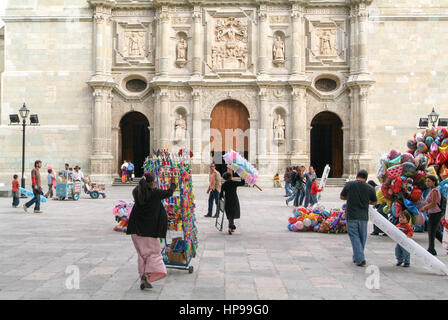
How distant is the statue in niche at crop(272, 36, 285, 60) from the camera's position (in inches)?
1204

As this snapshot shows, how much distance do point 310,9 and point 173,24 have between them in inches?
346

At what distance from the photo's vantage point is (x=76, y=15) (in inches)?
1217

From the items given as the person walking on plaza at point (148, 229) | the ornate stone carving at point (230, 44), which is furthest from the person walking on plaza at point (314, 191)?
the ornate stone carving at point (230, 44)

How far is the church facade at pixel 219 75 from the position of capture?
30.2 meters

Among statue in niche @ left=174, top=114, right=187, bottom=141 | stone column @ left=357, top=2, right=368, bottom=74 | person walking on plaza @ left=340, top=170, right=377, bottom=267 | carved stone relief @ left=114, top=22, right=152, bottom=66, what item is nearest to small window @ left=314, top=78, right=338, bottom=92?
stone column @ left=357, top=2, right=368, bottom=74

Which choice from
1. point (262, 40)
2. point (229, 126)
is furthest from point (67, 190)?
point (262, 40)

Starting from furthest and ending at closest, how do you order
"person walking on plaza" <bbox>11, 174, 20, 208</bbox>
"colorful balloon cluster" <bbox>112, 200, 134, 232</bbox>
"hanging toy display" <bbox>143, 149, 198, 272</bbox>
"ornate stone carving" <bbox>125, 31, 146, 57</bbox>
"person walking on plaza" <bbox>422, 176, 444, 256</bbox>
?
"ornate stone carving" <bbox>125, 31, 146, 57</bbox>, "person walking on plaza" <bbox>11, 174, 20, 208</bbox>, "colorful balloon cluster" <bbox>112, 200, 134, 232</bbox>, "person walking on plaza" <bbox>422, 176, 444, 256</bbox>, "hanging toy display" <bbox>143, 149, 198, 272</bbox>

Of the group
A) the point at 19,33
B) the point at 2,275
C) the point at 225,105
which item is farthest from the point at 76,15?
the point at 2,275

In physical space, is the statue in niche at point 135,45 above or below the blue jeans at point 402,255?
above

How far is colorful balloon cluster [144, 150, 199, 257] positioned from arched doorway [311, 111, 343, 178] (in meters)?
25.1

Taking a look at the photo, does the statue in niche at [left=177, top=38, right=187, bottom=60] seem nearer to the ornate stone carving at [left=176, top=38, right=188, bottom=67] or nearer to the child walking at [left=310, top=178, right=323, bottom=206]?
the ornate stone carving at [left=176, top=38, right=188, bottom=67]

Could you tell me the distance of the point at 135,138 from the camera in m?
35.6

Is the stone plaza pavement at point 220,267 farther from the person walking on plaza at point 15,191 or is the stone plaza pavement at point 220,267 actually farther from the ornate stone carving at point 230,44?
the ornate stone carving at point 230,44

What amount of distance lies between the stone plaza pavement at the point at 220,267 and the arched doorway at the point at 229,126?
674 inches
